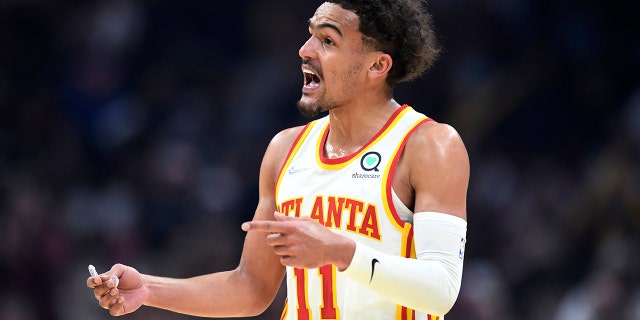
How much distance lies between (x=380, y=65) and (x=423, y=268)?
1038 mm

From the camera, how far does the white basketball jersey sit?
377cm

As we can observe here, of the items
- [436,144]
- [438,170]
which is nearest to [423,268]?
[438,170]

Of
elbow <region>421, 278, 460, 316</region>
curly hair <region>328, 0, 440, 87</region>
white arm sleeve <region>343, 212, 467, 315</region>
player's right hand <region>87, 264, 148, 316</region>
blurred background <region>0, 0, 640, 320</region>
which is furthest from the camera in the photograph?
blurred background <region>0, 0, 640, 320</region>

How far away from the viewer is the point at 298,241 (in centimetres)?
317

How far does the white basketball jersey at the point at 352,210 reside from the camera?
3773 millimetres

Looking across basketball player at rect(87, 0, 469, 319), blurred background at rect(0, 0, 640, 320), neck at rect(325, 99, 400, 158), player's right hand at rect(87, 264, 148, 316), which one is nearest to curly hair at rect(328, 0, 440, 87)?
basketball player at rect(87, 0, 469, 319)

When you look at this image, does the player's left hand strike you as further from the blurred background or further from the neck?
the blurred background

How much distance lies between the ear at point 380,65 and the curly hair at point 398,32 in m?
0.04

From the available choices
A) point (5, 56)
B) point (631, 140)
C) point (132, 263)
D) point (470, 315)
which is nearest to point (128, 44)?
point (5, 56)

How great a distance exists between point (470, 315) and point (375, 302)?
464cm

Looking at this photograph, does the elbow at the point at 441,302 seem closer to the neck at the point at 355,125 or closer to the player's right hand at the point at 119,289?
the neck at the point at 355,125

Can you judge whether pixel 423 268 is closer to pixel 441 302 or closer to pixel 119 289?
pixel 441 302

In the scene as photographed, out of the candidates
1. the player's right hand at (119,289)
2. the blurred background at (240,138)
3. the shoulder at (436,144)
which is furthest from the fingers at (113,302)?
the blurred background at (240,138)

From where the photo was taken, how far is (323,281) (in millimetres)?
3863
